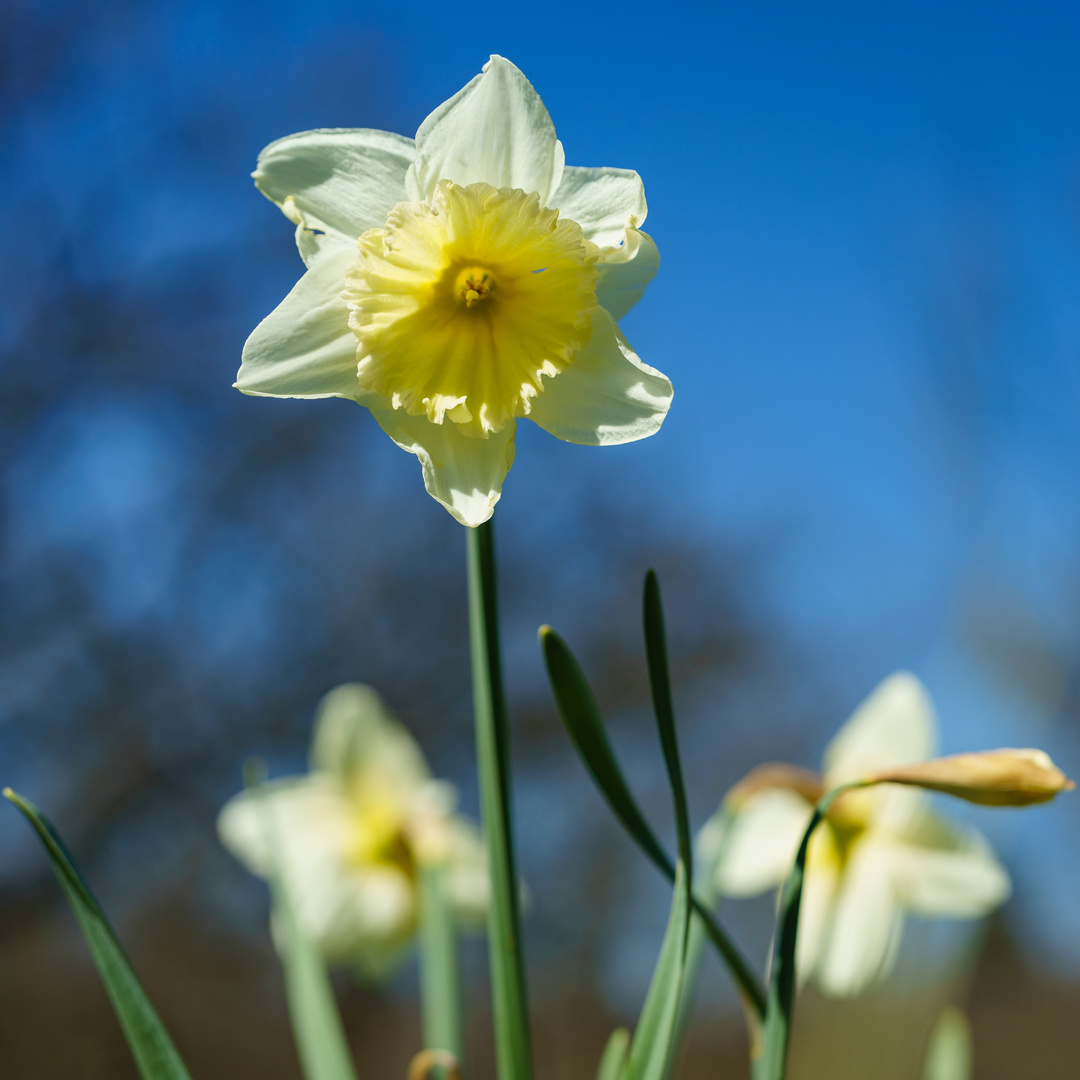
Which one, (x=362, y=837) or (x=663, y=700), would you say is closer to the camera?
(x=663, y=700)

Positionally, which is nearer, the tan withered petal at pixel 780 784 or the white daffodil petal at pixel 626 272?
the white daffodil petal at pixel 626 272

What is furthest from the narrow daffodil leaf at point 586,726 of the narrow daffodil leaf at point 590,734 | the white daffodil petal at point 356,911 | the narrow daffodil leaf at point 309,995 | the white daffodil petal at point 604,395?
the white daffodil petal at point 356,911

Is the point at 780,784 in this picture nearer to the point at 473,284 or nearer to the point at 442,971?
the point at 442,971

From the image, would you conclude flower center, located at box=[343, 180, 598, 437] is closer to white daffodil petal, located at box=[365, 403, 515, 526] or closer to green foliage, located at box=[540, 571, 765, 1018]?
white daffodil petal, located at box=[365, 403, 515, 526]

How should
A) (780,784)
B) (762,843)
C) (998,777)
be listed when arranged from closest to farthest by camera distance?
(998,777) < (780,784) < (762,843)

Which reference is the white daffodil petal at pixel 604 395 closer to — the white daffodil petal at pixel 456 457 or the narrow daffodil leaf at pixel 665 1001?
the white daffodil petal at pixel 456 457

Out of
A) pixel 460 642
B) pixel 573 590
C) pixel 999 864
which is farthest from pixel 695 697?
pixel 999 864

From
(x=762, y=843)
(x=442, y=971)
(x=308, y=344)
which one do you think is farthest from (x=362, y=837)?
(x=308, y=344)
